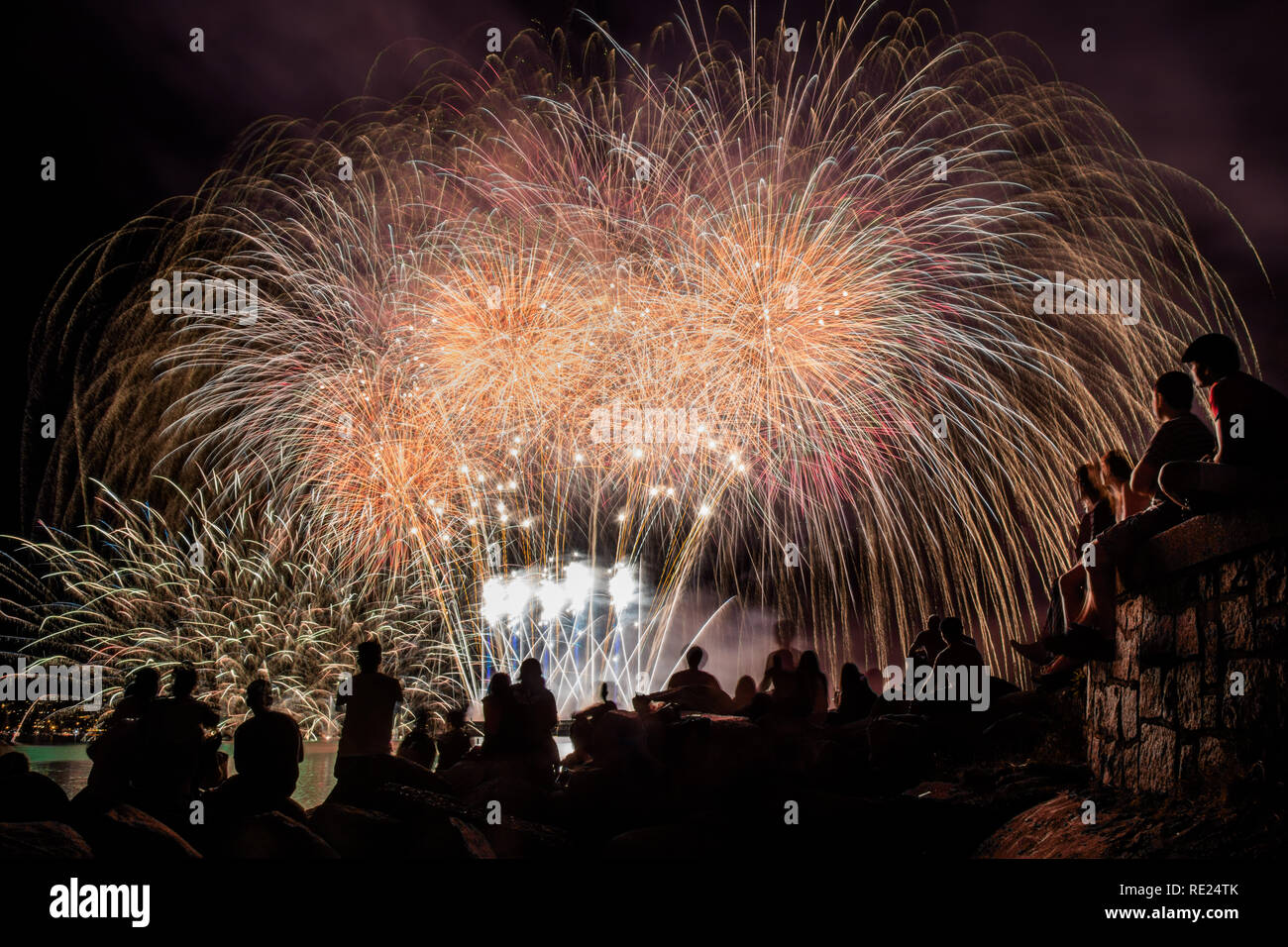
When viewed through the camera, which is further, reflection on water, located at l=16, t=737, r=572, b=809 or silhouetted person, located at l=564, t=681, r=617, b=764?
reflection on water, located at l=16, t=737, r=572, b=809

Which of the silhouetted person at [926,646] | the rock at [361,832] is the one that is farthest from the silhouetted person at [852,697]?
the rock at [361,832]

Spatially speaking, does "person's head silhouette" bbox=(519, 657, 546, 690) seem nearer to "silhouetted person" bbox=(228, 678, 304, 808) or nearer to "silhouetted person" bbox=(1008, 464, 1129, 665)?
"silhouetted person" bbox=(228, 678, 304, 808)

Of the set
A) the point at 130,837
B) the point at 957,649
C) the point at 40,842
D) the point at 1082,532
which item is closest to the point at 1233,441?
the point at 1082,532

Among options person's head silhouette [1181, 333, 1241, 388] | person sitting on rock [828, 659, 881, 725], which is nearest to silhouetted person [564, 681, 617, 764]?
person sitting on rock [828, 659, 881, 725]

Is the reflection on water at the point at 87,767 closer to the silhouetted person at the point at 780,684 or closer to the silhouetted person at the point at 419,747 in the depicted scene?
the silhouetted person at the point at 419,747

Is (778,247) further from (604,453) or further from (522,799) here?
(522,799)
